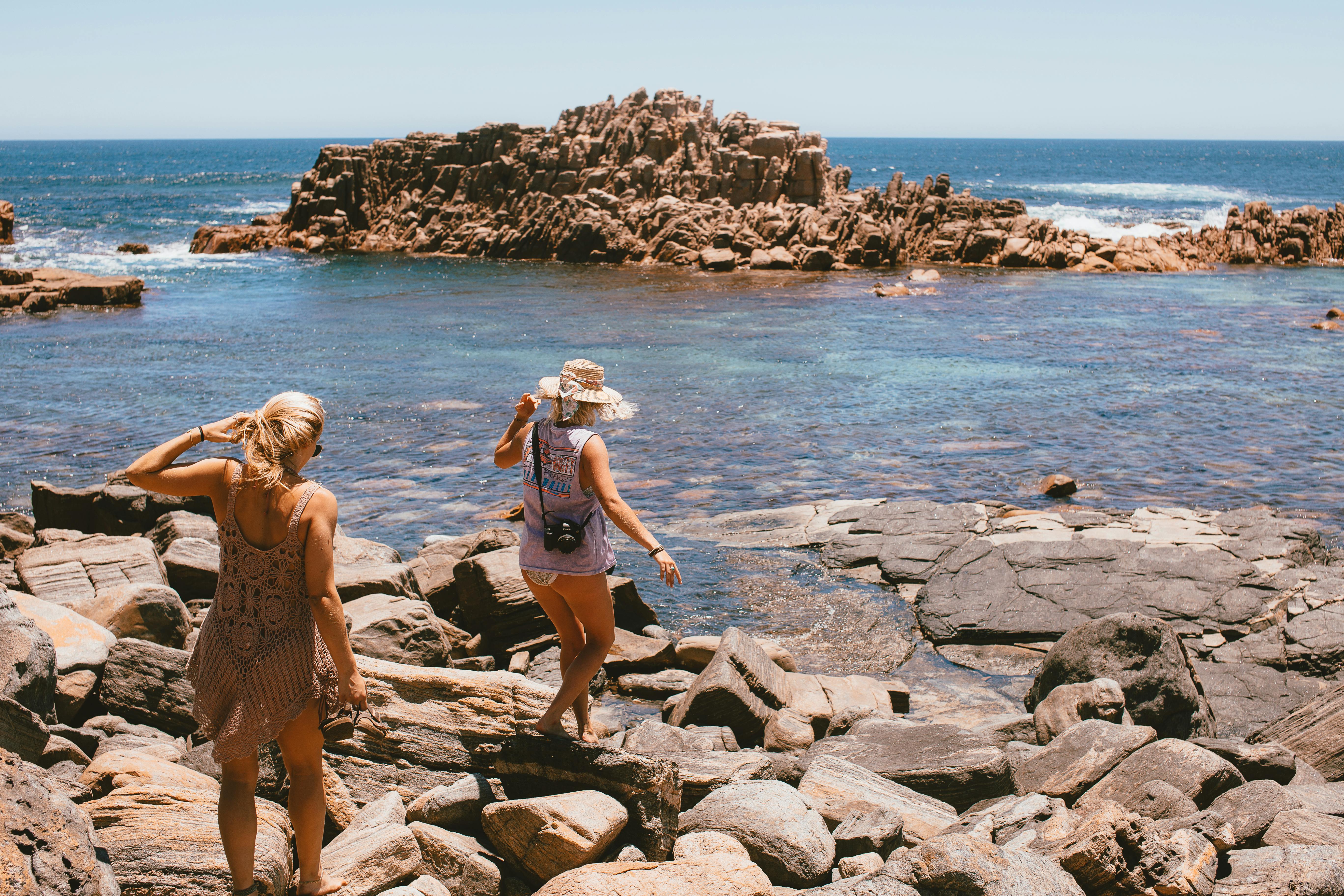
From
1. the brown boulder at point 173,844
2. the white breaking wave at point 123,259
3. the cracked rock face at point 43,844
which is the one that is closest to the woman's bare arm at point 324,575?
the brown boulder at point 173,844

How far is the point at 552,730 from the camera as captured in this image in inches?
207

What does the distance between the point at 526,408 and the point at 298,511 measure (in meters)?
1.88

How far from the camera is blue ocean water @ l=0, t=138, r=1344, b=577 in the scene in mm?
15008

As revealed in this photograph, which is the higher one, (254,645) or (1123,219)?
(1123,219)

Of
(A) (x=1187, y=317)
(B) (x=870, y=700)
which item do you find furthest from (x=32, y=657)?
(A) (x=1187, y=317)

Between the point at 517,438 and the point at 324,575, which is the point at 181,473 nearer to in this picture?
the point at 324,575

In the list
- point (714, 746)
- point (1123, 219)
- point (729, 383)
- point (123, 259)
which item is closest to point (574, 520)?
point (714, 746)

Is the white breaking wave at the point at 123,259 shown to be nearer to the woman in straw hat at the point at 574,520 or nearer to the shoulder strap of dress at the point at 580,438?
the woman in straw hat at the point at 574,520

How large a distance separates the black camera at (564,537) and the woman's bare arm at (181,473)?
1668 mm

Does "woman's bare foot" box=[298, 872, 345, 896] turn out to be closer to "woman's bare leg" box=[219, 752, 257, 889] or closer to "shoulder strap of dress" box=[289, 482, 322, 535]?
"woman's bare leg" box=[219, 752, 257, 889]

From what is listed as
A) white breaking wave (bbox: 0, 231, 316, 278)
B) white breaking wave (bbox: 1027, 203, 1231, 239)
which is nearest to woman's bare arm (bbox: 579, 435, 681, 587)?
white breaking wave (bbox: 0, 231, 316, 278)

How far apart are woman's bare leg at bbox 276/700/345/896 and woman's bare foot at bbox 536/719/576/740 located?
1.20 metres

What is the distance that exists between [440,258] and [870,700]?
45490 millimetres

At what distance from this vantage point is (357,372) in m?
23.9
